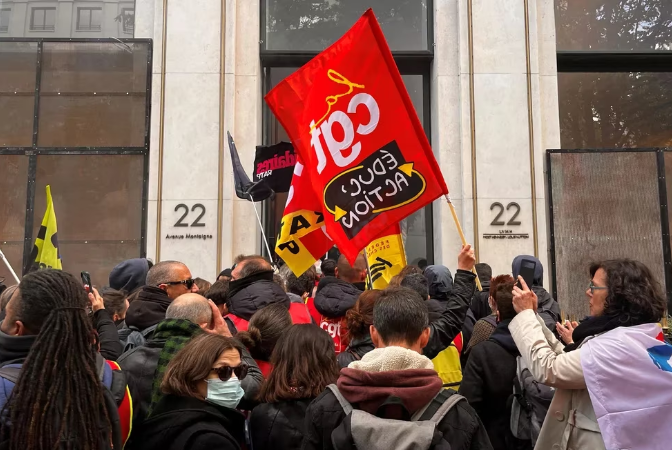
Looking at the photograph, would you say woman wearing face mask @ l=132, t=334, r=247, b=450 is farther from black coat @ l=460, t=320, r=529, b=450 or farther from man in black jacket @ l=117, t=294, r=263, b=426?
black coat @ l=460, t=320, r=529, b=450

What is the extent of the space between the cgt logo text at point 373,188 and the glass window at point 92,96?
20.7 ft

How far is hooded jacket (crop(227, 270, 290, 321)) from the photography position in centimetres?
463

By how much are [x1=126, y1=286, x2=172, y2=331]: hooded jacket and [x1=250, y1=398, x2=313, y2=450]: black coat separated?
1173mm

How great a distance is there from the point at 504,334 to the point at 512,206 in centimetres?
653

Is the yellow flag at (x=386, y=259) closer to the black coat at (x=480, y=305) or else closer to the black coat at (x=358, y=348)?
the black coat at (x=480, y=305)

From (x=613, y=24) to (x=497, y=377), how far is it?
9.46 metres

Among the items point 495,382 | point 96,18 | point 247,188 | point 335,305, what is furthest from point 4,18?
point 495,382

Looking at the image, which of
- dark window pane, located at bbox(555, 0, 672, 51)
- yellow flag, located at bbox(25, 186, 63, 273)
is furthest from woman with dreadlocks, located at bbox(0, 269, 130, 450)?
dark window pane, located at bbox(555, 0, 672, 51)

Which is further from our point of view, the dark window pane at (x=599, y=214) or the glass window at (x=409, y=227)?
the glass window at (x=409, y=227)

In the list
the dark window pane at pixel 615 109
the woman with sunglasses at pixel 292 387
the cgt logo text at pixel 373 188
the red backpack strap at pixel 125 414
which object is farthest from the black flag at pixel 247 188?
the red backpack strap at pixel 125 414

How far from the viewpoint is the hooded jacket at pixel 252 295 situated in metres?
4.63

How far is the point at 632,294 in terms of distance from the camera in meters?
3.17

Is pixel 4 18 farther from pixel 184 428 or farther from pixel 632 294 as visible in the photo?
pixel 632 294

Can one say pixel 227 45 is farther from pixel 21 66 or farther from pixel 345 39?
pixel 345 39
